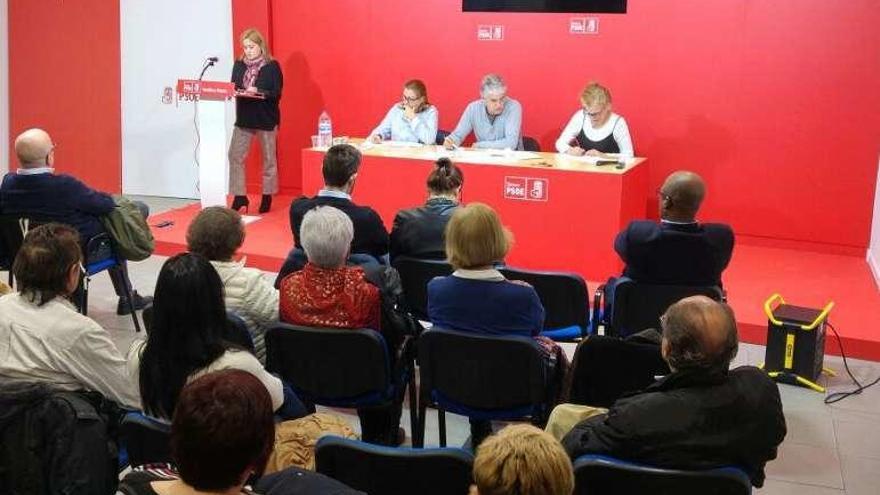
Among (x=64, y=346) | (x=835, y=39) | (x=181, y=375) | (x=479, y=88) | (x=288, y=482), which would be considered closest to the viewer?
(x=288, y=482)

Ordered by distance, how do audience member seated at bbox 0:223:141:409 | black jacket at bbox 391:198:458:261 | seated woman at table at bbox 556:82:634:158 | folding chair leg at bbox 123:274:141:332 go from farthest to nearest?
1. seated woman at table at bbox 556:82:634:158
2. folding chair leg at bbox 123:274:141:332
3. black jacket at bbox 391:198:458:261
4. audience member seated at bbox 0:223:141:409

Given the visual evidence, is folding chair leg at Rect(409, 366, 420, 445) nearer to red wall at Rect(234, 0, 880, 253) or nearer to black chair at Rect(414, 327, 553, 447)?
black chair at Rect(414, 327, 553, 447)

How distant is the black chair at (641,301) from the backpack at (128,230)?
245 cm

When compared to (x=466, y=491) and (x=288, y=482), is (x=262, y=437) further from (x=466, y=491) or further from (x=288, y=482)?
(x=466, y=491)

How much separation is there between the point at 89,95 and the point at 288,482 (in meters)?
7.45

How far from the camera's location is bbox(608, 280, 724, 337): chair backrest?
386 centimetres

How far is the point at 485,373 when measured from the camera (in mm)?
3135

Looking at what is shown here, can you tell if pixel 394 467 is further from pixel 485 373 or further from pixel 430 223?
pixel 430 223

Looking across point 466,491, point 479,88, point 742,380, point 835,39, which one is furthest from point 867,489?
point 479,88

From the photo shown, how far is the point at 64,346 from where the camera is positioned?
2.67m

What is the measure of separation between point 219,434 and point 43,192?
336cm

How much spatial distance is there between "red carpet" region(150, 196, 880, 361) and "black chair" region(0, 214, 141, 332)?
1538mm

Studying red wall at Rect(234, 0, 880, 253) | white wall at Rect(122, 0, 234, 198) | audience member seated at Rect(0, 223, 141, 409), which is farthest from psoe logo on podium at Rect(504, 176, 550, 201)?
audience member seated at Rect(0, 223, 141, 409)

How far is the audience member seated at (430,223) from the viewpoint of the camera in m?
4.21
